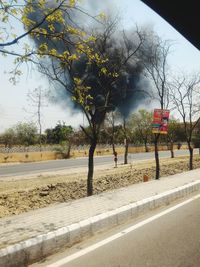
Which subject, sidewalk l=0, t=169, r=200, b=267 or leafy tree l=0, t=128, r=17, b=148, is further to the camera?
leafy tree l=0, t=128, r=17, b=148

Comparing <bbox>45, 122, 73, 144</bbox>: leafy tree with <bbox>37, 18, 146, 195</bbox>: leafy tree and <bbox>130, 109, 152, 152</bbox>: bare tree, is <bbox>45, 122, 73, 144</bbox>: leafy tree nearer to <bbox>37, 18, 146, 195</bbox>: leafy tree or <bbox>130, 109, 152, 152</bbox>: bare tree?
<bbox>130, 109, 152, 152</bbox>: bare tree

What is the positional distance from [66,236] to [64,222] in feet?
2.62

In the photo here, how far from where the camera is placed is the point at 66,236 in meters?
7.04

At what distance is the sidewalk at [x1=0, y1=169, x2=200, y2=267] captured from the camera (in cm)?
611

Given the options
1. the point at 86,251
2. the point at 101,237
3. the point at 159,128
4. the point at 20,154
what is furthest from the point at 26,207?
the point at 20,154

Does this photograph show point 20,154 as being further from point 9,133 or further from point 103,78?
point 9,133

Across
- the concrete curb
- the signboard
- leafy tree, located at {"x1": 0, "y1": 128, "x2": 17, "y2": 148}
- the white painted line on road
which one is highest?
leafy tree, located at {"x1": 0, "y1": 128, "x2": 17, "y2": 148}

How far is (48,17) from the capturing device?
25.8ft

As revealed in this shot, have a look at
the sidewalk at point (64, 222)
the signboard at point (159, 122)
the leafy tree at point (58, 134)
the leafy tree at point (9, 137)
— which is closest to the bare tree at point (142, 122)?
the leafy tree at point (58, 134)

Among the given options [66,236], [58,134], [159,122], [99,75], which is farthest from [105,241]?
[58,134]

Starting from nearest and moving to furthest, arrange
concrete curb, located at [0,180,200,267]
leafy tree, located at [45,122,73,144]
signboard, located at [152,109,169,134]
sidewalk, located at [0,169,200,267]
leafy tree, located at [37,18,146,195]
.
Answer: concrete curb, located at [0,180,200,267]
sidewalk, located at [0,169,200,267]
leafy tree, located at [37,18,146,195]
signboard, located at [152,109,169,134]
leafy tree, located at [45,122,73,144]

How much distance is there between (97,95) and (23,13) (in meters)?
11.4

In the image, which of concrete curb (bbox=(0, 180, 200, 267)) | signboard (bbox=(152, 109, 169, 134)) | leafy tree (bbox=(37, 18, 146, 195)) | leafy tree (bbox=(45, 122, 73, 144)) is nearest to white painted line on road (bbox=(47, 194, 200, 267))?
concrete curb (bbox=(0, 180, 200, 267))

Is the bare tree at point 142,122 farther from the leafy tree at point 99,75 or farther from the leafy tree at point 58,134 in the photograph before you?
the leafy tree at point 99,75
